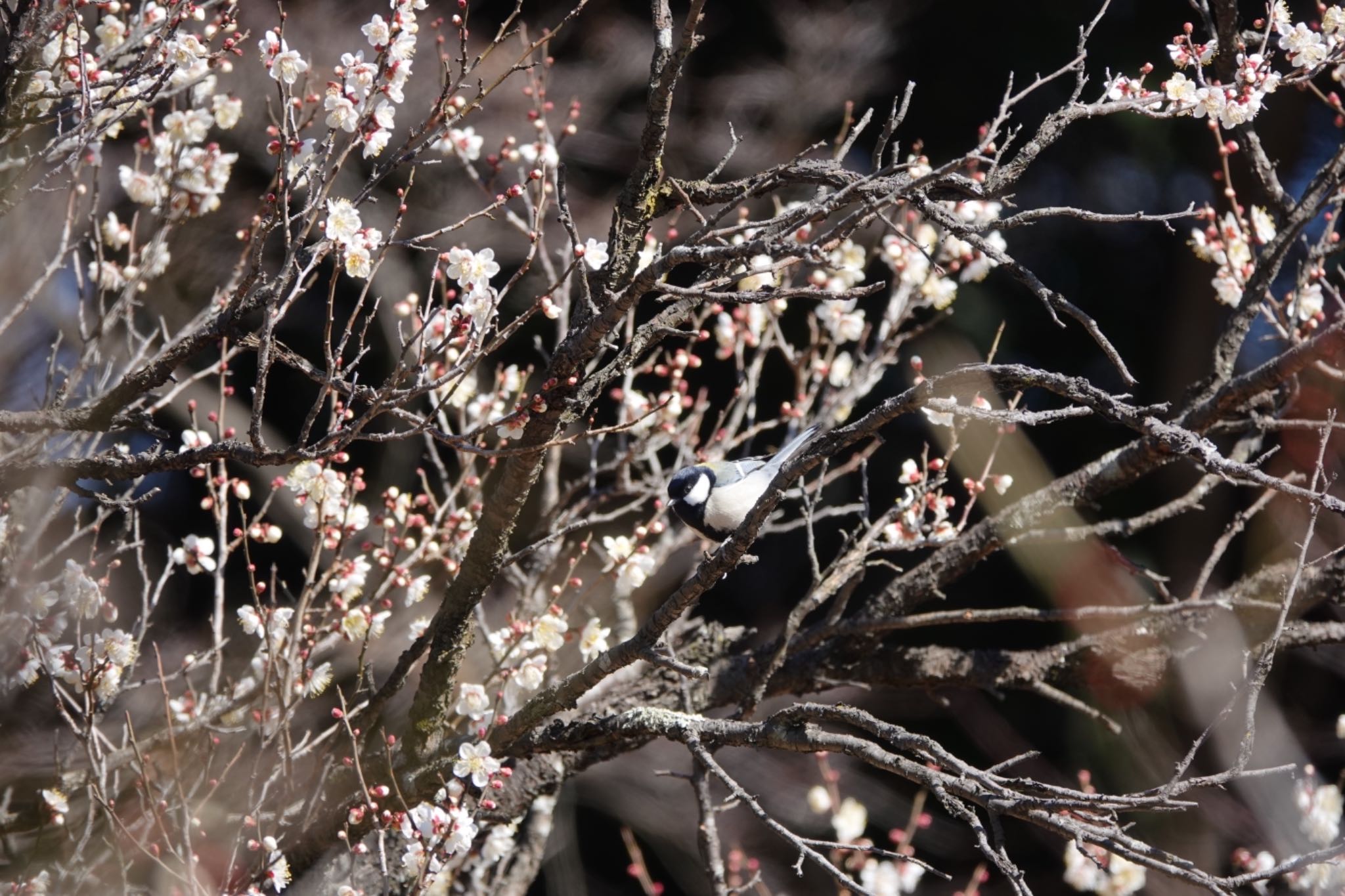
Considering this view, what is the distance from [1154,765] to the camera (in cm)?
347

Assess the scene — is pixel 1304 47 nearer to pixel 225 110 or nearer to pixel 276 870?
pixel 225 110

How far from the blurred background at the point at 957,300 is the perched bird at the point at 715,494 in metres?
0.98

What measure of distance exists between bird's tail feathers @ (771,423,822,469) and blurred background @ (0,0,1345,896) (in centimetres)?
97

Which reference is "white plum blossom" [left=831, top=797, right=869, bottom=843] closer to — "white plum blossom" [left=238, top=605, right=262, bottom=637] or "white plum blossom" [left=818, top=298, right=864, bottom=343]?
"white plum blossom" [left=818, top=298, right=864, bottom=343]

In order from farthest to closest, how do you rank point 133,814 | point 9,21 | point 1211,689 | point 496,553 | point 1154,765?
point 1154,765 < point 1211,689 < point 133,814 < point 496,553 < point 9,21

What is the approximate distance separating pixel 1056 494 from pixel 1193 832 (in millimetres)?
2080

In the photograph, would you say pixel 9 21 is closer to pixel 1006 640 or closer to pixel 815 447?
pixel 815 447

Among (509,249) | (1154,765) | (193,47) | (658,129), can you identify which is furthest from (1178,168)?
(193,47)

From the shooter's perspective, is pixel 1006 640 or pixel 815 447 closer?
pixel 815 447

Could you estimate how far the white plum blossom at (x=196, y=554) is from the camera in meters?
2.39

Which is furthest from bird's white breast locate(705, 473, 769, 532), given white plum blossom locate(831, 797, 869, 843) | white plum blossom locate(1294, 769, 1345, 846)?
white plum blossom locate(1294, 769, 1345, 846)

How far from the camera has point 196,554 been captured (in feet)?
8.09

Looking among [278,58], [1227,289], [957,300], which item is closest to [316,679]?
[278,58]

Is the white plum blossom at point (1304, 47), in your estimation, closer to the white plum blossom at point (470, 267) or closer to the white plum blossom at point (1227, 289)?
the white plum blossom at point (1227, 289)
